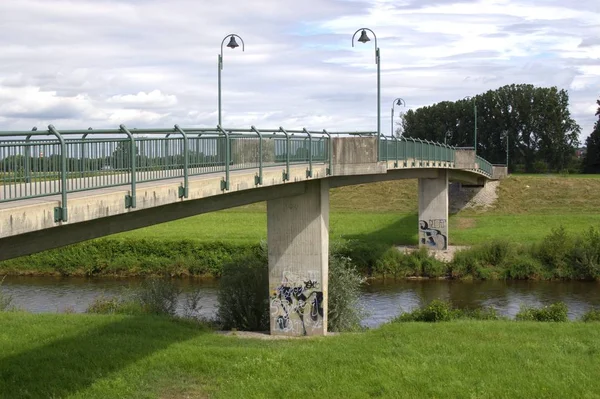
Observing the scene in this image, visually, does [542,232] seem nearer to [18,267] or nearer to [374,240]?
[374,240]

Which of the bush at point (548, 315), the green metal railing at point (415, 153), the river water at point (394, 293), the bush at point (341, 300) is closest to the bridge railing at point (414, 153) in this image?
the green metal railing at point (415, 153)

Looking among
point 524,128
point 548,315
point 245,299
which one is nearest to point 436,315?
point 548,315

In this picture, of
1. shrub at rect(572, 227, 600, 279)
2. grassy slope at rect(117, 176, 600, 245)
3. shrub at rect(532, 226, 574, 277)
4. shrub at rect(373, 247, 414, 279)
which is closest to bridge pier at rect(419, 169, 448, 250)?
grassy slope at rect(117, 176, 600, 245)

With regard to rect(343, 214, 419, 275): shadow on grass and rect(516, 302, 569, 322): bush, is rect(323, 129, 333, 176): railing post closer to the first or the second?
rect(516, 302, 569, 322): bush

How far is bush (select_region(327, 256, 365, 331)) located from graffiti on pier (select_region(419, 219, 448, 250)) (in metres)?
22.7

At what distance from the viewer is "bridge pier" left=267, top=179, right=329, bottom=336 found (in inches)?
1029

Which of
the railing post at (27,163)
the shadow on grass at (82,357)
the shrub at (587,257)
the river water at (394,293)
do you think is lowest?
the river water at (394,293)

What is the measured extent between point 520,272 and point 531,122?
6604 cm

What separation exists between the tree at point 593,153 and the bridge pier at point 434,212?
2089 inches

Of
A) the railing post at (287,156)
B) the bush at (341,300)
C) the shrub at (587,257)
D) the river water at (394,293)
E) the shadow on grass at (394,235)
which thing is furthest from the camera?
the shadow on grass at (394,235)

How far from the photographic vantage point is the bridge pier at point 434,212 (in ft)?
168

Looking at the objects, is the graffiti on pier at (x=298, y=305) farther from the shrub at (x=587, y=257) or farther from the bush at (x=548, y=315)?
the shrub at (x=587, y=257)

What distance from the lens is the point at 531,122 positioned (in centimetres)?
10650

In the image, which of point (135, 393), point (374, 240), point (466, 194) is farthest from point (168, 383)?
point (466, 194)
